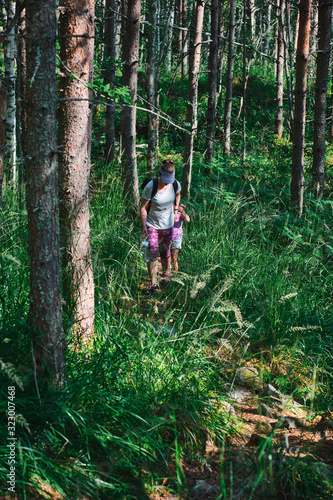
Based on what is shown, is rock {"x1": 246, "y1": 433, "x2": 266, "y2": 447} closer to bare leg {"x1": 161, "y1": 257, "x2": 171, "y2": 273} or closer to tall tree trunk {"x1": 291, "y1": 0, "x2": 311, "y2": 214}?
bare leg {"x1": 161, "y1": 257, "x2": 171, "y2": 273}

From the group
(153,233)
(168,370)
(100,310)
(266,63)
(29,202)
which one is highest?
(266,63)

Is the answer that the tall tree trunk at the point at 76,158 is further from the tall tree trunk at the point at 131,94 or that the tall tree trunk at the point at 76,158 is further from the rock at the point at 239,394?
the tall tree trunk at the point at 131,94

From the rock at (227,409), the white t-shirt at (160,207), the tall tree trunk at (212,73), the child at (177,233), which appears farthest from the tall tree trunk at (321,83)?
the rock at (227,409)

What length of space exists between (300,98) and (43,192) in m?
6.33

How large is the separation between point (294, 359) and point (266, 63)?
22240 millimetres

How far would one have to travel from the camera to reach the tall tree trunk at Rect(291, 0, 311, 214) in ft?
23.8

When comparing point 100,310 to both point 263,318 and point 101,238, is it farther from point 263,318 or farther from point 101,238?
point 263,318

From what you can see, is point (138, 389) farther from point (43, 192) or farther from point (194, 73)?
point (194, 73)

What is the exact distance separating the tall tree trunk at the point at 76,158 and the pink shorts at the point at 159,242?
66.9 inches

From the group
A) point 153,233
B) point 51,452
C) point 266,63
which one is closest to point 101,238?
point 153,233

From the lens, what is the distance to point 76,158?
3.89m

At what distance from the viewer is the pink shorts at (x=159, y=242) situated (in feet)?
18.6

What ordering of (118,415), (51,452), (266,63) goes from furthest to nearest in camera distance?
(266,63) → (118,415) → (51,452)

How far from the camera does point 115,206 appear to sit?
6.79 meters
